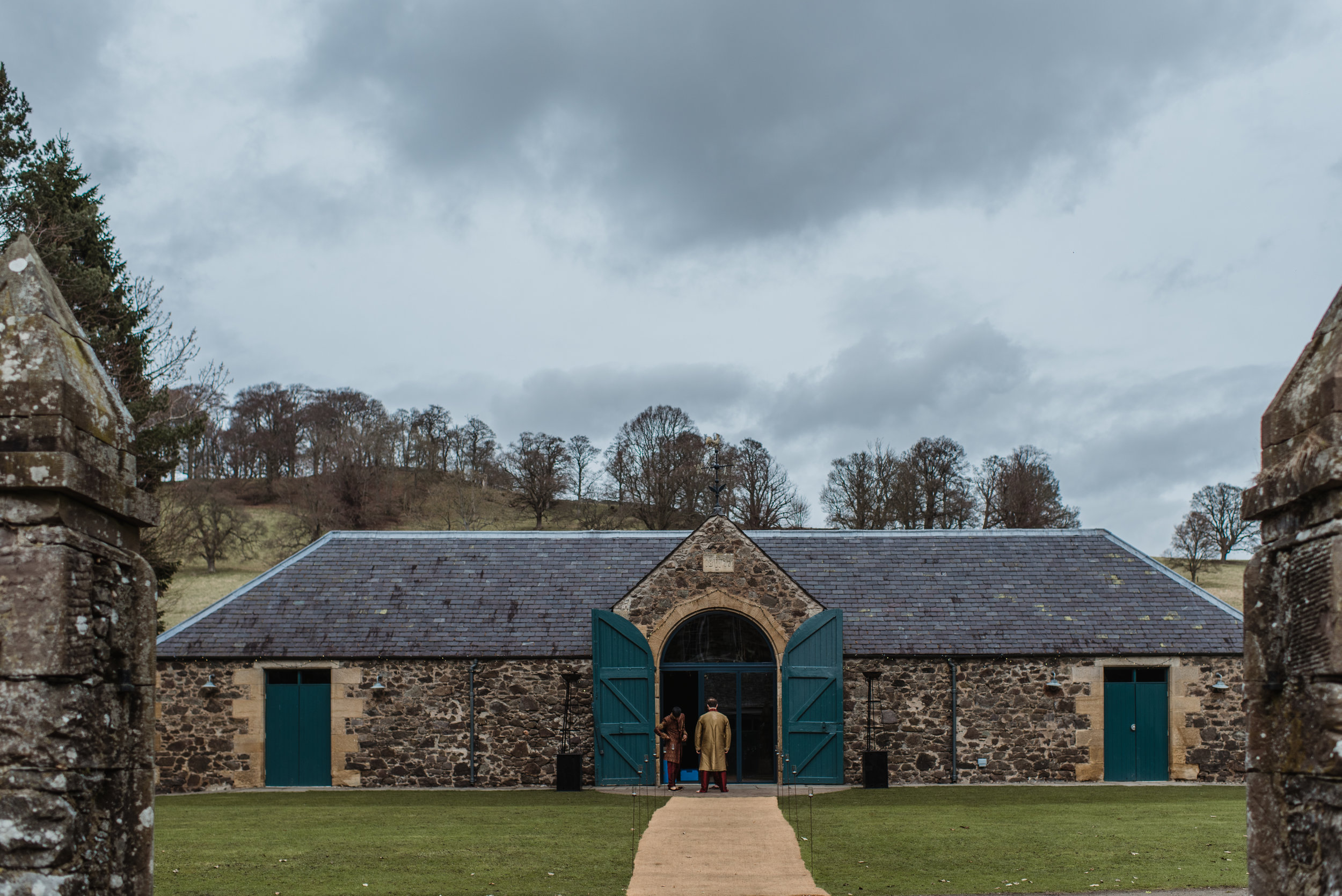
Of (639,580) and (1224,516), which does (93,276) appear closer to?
(639,580)

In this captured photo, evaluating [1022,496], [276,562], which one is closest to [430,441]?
[276,562]

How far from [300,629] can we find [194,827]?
6.39 m

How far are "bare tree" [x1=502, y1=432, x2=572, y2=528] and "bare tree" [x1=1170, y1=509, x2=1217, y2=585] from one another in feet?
92.8

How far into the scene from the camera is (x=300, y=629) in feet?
63.6

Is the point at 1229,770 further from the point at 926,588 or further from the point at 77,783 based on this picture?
the point at 77,783

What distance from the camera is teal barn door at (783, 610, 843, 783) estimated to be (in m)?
18.1

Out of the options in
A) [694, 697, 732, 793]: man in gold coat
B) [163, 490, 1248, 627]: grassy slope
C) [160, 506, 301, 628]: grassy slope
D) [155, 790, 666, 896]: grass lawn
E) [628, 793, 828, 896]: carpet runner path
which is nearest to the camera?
[155, 790, 666, 896]: grass lawn

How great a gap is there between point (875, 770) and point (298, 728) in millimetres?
9797

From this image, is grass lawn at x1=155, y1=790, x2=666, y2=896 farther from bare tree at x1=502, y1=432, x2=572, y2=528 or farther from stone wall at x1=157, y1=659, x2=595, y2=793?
bare tree at x1=502, y1=432, x2=572, y2=528

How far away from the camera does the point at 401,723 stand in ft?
61.7

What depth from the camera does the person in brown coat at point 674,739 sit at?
57.7 ft

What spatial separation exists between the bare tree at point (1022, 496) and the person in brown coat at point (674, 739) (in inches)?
1150

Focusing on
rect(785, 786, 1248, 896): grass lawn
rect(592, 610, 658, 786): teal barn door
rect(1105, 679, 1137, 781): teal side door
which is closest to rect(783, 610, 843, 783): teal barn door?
rect(785, 786, 1248, 896): grass lawn

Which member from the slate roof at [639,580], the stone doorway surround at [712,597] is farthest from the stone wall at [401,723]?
the stone doorway surround at [712,597]
